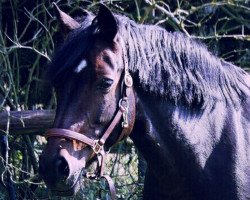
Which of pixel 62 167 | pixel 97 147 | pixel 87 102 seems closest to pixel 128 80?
pixel 87 102

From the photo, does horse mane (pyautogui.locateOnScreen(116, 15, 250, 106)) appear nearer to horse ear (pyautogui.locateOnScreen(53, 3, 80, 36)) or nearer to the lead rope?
the lead rope

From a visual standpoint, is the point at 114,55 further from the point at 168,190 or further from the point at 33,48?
the point at 33,48

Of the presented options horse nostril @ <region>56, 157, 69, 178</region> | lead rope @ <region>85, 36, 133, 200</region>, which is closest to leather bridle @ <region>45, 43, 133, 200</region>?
lead rope @ <region>85, 36, 133, 200</region>

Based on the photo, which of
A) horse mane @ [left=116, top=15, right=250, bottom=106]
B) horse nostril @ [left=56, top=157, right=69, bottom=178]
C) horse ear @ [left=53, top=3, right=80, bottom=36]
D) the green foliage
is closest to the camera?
horse nostril @ [left=56, top=157, right=69, bottom=178]

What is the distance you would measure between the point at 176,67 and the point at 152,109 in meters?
0.23

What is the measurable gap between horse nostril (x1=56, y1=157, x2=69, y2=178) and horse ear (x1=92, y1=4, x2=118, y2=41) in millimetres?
597

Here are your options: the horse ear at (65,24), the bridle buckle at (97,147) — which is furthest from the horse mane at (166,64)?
the bridle buckle at (97,147)

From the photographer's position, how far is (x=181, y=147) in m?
2.98

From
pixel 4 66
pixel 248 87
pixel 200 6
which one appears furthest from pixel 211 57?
pixel 4 66

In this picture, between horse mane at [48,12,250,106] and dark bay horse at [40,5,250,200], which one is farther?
horse mane at [48,12,250,106]

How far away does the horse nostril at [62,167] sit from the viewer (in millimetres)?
2707

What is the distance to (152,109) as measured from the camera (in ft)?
9.73

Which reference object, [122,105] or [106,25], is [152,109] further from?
[106,25]

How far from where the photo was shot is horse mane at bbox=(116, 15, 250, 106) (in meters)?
2.94
